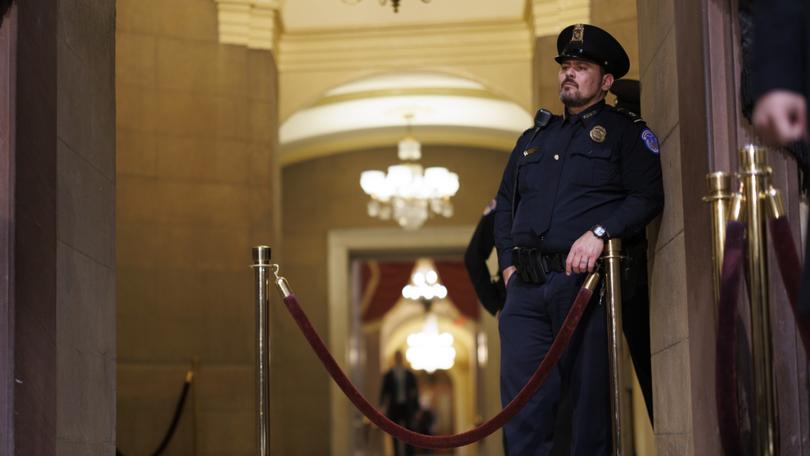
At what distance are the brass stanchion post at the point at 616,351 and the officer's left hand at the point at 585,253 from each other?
47 millimetres

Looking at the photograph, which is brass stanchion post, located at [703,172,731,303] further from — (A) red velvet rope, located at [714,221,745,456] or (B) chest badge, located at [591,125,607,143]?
(B) chest badge, located at [591,125,607,143]

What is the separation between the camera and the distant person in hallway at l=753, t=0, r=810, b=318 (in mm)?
2838

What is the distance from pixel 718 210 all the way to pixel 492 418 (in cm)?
121

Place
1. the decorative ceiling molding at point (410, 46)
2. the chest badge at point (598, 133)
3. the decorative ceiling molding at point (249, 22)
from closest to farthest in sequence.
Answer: the chest badge at point (598, 133) < the decorative ceiling molding at point (249, 22) < the decorative ceiling molding at point (410, 46)

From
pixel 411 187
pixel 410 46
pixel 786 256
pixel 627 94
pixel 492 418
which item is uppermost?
pixel 410 46

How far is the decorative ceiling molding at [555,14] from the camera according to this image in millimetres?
10852

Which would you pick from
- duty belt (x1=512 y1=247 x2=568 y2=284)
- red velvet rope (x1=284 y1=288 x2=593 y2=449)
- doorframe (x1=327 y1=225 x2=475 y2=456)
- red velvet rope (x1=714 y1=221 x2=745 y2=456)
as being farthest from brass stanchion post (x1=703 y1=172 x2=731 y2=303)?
doorframe (x1=327 y1=225 x2=475 y2=456)

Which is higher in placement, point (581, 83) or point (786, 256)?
point (581, 83)

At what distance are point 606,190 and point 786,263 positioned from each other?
4.88 feet

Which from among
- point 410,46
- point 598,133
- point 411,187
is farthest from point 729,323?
point 411,187

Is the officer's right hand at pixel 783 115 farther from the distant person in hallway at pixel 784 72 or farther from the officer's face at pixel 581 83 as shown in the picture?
the officer's face at pixel 581 83

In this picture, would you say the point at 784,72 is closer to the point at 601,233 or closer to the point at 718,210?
the point at 718,210

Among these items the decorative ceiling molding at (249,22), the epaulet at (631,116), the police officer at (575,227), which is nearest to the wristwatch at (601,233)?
the police officer at (575,227)

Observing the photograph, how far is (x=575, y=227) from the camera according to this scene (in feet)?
16.6
